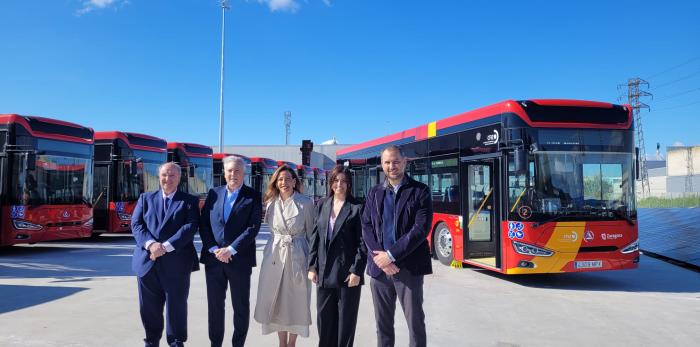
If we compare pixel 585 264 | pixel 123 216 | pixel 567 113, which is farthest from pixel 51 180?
pixel 585 264

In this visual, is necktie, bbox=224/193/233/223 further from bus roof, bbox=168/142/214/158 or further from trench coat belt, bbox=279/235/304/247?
bus roof, bbox=168/142/214/158

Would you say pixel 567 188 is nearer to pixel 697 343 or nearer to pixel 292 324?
pixel 697 343

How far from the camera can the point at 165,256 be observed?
4266mm

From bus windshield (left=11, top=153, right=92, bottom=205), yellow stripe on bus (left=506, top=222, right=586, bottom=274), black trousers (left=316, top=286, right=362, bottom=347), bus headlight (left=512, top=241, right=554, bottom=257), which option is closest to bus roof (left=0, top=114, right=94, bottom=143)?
bus windshield (left=11, top=153, right=92, bottom=205)

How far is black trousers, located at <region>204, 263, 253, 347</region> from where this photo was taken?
4312 mm

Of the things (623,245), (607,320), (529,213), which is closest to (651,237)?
(623,245)

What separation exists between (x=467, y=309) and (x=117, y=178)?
11392 millimetres

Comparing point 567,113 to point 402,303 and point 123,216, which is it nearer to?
point 402,303

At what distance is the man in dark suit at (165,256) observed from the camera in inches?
168

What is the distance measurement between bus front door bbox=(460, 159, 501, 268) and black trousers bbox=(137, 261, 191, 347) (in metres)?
5.86

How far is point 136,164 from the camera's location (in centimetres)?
1453

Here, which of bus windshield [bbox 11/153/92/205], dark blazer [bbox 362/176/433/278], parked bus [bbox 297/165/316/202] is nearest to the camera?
dark blazer [bbox 362/176/433/278]


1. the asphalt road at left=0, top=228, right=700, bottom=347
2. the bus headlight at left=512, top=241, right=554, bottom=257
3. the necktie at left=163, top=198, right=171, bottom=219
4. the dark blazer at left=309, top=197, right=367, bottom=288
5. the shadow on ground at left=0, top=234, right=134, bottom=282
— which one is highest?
the necktie at left=163, top=198, right=171, bottom=219

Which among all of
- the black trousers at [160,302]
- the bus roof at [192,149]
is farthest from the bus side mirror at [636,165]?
the bus roof at [192,149]
